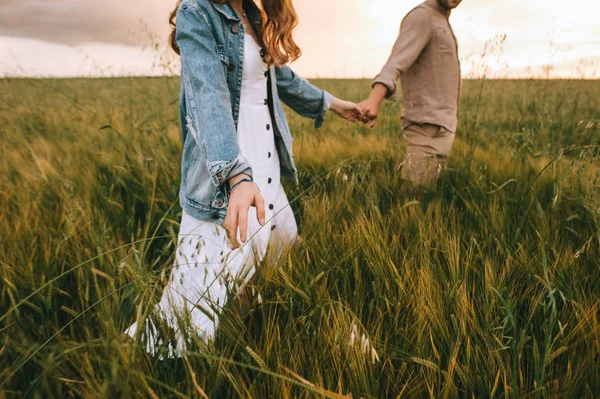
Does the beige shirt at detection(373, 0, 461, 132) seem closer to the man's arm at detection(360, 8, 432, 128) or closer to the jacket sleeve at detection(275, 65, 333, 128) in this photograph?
the man's arm at detection(360, 8, 432, 128)

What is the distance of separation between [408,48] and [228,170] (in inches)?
51.8

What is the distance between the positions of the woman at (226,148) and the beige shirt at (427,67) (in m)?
0.58

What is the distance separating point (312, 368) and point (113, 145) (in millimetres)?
2681

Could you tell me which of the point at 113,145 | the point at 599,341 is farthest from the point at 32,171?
the point at 599,341

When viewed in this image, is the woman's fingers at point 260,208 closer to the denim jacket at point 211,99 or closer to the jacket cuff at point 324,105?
the denim jacket at point 211,99

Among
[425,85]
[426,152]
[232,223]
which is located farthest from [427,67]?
[232,223]

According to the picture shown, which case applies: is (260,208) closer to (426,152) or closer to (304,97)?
(304,97)

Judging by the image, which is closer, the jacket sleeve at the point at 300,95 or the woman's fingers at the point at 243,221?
the woman's fingers at the point at 243,221

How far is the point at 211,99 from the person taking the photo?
42.4 inches

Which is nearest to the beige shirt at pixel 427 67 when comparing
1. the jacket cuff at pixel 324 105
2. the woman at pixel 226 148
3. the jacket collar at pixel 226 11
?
the jacket cuff at pixel 324 105

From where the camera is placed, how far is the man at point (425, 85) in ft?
6.21

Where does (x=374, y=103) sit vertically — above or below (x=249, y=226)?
above

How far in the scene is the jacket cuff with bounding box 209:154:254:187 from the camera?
3.24ft

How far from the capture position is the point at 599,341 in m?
0.90
